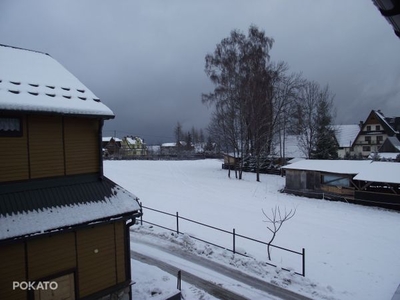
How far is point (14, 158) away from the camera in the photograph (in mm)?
7402

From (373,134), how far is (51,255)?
2287 inches

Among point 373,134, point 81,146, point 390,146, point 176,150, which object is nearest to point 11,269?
point 81,146

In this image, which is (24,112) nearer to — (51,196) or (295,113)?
(51,196)

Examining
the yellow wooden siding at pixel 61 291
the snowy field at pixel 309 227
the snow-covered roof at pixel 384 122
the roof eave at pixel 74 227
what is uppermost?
the snow-covered roof at pixel 384 122

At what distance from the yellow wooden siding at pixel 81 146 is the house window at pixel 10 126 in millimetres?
1165

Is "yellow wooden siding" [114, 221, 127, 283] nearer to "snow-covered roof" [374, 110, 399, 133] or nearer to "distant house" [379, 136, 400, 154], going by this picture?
"distant house" [379, 136, 400, 154]

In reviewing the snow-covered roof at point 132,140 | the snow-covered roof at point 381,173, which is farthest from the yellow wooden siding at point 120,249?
the snow-covered roof at point 132,140

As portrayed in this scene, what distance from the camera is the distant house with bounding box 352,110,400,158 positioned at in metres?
53.0

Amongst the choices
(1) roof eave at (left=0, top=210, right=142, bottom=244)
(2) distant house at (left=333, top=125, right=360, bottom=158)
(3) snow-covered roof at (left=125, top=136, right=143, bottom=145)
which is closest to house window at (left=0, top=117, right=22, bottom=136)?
(1) roof eave at (left=0, top=210, right=142, bottom=244)

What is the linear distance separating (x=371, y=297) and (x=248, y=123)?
82.3 feet

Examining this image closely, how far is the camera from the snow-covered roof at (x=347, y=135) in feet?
186

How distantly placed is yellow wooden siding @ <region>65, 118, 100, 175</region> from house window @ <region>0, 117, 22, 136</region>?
116 centimetres

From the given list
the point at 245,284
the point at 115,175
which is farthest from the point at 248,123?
the point at 245,284

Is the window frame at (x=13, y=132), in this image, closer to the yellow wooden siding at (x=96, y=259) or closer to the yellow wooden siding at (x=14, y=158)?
the yellow wooden siding at (x=14, y=158)
